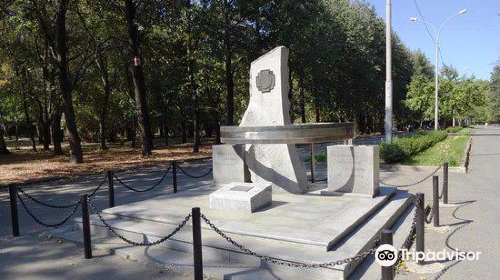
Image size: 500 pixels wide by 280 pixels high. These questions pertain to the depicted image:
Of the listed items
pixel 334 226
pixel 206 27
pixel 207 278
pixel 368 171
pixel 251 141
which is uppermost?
pixel 206 27

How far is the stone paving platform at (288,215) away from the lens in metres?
6.45

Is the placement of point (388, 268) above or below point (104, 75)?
below

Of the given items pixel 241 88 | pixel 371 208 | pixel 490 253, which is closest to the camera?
pixel 490 253

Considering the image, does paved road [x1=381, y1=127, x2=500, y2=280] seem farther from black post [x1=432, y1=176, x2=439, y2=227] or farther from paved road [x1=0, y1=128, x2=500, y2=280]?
black post [x1=432, y1=176, x2=439, y2=227]

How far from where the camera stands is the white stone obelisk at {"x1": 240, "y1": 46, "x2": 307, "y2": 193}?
10008mm

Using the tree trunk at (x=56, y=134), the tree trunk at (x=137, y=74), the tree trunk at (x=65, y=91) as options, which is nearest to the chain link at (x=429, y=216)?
the tree trunk at (x=65, y=91)

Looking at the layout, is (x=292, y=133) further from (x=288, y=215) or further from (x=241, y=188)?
(x=288, y=215)

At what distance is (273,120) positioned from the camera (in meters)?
10.4

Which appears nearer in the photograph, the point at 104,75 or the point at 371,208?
the point at 371,208

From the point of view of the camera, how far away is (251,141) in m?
9.41

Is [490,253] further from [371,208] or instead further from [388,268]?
[388,268]

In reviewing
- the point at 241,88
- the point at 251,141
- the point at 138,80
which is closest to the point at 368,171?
the point at 251,141

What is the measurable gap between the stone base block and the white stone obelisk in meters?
1.35

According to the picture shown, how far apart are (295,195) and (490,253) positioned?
13.8 ft
